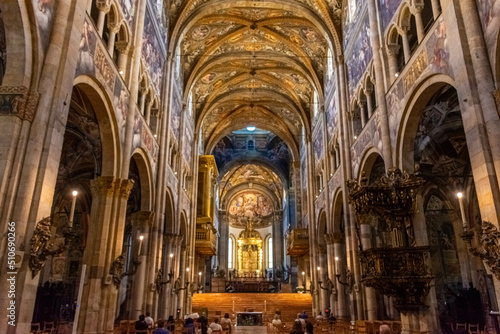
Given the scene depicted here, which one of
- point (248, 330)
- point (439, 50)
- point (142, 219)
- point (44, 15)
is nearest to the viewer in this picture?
point (44, 15)

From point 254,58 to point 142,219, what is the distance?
15044mm

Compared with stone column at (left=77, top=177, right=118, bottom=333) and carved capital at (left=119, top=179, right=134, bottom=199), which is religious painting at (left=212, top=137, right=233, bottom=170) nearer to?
carved capital at (left=119, top=179, right=134, bottom=199)

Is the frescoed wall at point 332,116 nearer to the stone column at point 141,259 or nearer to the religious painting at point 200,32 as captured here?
the religious painting at point 200,32

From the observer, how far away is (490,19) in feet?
25.8

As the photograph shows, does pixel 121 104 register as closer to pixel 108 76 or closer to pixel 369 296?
pixel 108 76

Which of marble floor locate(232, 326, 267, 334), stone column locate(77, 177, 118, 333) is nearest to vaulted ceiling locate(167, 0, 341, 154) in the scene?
stone column locate(77, 177, 118, 333)

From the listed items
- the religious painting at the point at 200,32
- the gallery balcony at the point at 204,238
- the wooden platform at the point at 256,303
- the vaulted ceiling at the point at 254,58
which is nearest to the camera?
the vaulted ceiling at the point at 254,58

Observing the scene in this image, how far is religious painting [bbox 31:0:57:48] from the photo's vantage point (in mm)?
7746

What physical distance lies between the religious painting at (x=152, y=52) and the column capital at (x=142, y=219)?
5.74 meters

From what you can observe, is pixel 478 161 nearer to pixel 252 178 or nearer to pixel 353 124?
pixel 353 124

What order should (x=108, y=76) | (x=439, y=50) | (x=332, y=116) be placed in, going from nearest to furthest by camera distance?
1. (x=439, y=50)
2. (x=108, y=76)
3. (x=332, y=116)

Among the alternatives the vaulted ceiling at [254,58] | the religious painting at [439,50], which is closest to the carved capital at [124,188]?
the religious painting at [439,50]

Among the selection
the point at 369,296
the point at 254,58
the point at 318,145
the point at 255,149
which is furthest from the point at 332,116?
the point at 255,149

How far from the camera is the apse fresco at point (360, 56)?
15820 millimetres
